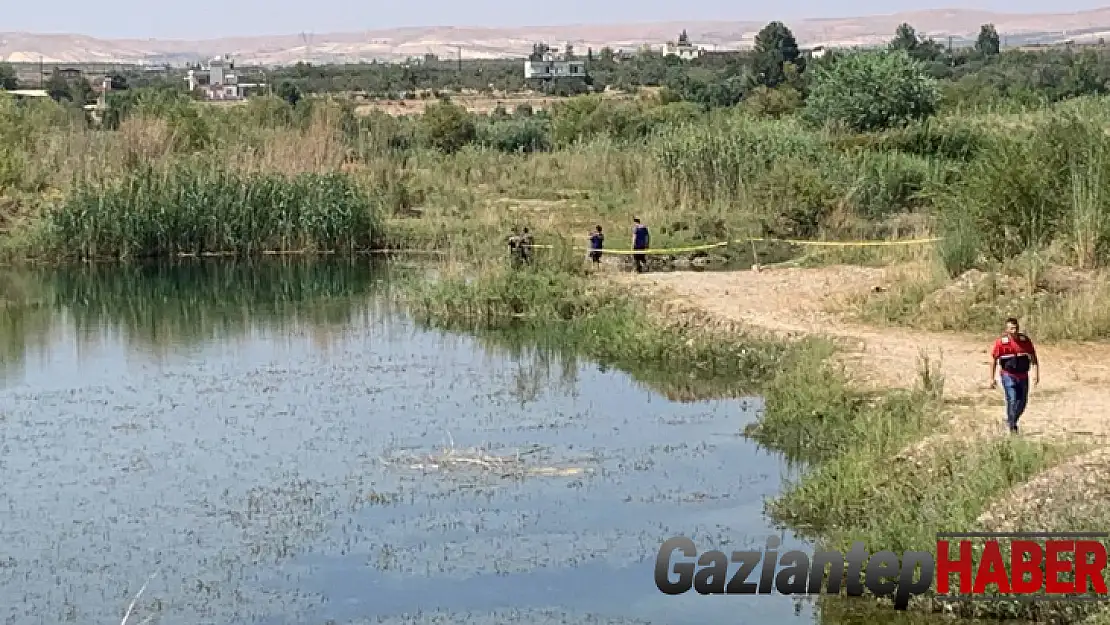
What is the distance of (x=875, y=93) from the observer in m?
40.5

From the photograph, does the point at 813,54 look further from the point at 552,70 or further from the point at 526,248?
the point at 526,248

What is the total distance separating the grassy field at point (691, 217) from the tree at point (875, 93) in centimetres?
139

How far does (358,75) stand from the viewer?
109 meters

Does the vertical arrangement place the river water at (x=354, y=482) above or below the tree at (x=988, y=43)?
below

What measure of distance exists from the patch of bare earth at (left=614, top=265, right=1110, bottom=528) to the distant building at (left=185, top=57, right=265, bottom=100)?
65.5m

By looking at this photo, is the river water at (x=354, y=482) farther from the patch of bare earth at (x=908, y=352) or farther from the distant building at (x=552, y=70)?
the distant building at (x=552, y=70)

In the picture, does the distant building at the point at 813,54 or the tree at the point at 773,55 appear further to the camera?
the distant building at the point at 813,54

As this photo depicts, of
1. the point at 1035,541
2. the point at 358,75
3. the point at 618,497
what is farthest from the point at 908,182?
the point at 358,75

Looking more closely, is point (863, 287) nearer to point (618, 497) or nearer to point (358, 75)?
point (618, 497)

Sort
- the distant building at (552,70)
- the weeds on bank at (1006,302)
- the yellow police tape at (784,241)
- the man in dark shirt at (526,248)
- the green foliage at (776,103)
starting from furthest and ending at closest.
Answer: the distant building at (552,70), the green foliage at (776,103), the yellow police tape at (784,241), the man in dark shirt at (526,248), the weeds on bank at (1006,302)

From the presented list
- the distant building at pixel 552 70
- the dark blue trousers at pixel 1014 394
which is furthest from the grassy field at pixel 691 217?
the distant building at pixel 552 70

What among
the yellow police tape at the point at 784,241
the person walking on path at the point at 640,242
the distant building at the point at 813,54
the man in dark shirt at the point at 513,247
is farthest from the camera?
the distant building at the point at 813,54

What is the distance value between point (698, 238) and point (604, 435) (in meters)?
13.3

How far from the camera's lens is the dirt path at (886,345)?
1440cm
